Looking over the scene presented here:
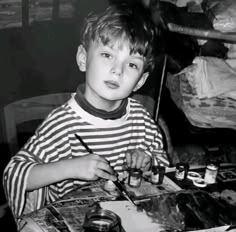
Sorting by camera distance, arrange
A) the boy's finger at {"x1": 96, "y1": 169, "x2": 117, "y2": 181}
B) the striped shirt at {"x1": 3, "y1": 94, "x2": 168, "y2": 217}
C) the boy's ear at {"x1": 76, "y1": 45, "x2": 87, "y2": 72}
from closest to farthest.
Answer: the boy's finger at {"x1": 96, "y1": 169, "x2": 117, "y2": 181} < the striped shirt at {"x1": 3, "y1": 94, "x2": 168, "y2": 217} < the boy's ear at {"x1": 76, "y1": 45, "x2": 87, "y2": 72}

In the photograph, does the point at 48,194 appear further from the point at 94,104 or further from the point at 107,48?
the point at 107,48

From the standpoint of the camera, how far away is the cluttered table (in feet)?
3.21

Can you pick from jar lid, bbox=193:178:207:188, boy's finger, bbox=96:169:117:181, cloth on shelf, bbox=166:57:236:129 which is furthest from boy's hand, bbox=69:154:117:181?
cloth on shelf, bbox=166:57:236:129

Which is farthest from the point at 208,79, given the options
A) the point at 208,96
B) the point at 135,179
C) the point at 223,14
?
the point at 135,179

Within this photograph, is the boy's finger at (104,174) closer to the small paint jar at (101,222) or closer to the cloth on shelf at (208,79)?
the small paint jar at (101,222)

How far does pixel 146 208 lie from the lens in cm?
111

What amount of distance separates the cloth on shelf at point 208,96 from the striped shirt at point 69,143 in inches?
34.4

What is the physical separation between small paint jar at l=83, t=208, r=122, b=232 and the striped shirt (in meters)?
0.36

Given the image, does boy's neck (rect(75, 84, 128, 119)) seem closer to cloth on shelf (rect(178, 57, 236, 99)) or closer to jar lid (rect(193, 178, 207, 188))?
jar lid (rect(193, 178, 207, 188))

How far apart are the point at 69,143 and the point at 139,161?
0.28m

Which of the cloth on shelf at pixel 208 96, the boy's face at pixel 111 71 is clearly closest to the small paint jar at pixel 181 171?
the boy's face at pixel 111 71

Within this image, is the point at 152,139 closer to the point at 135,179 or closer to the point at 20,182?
the point at 135,179

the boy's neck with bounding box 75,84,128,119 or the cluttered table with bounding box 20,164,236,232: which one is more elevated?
the boy's neck with bounding box 75,84,128,119

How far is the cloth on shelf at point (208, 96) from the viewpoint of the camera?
2.52m
